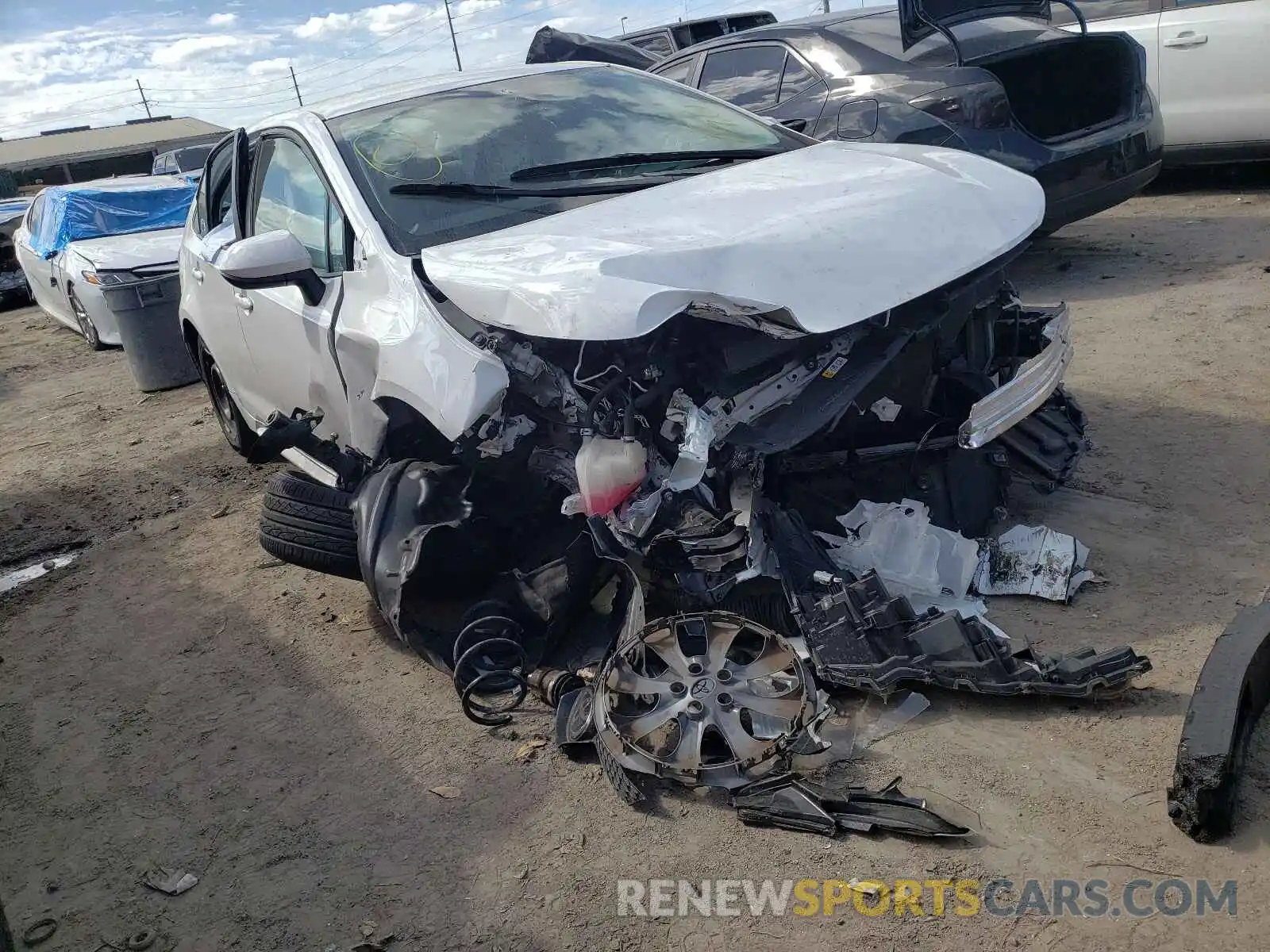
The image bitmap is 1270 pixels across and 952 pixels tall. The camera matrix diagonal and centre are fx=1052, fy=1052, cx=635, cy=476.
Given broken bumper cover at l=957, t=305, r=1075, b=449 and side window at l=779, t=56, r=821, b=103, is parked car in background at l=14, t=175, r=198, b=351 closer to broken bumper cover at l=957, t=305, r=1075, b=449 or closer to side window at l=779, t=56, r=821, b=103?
side window at l=779, t=56, r=821, b=103

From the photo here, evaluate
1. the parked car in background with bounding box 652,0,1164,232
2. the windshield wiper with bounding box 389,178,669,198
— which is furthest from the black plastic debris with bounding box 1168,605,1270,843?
the parked car in background with bounding box 652,0,1164,232

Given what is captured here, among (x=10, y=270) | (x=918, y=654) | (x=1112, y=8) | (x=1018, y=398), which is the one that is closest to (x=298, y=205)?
(x=1018, y=398)

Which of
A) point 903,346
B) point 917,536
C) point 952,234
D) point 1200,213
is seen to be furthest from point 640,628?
point 1200,213

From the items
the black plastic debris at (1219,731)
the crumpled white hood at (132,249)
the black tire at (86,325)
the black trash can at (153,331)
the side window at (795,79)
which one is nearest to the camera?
the black plastic debris at (1219,731)

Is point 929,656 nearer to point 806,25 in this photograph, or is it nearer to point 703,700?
point 703,700

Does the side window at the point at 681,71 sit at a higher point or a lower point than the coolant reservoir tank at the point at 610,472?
higher

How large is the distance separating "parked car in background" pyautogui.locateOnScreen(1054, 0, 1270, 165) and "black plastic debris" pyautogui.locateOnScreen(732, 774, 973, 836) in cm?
661

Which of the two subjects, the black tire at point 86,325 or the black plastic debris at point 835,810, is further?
the black tire at point 86,325

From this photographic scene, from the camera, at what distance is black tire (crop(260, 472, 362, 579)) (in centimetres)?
388

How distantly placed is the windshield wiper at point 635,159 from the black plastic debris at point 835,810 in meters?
2.30

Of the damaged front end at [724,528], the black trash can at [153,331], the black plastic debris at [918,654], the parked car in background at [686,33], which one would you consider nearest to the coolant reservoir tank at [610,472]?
the damaged front end at [724,528]

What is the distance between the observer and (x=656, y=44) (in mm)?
10828

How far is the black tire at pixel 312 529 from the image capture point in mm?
3881

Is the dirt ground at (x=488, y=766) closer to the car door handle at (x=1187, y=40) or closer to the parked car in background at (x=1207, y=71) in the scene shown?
the parked car in background at (x=1207, y=71)
